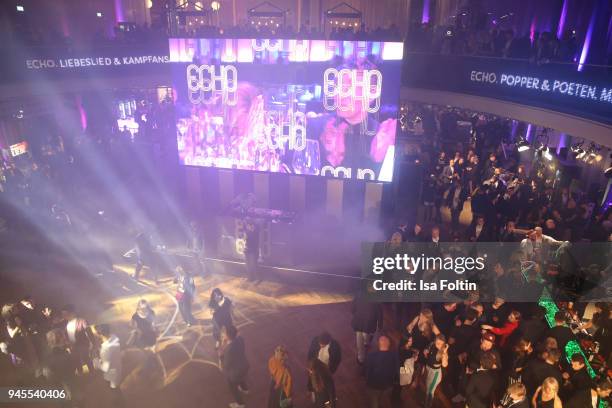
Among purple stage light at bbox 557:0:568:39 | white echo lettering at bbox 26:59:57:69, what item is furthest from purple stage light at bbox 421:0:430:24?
white echo lettering at bbox 26:59:57:69

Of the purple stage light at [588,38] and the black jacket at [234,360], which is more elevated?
the purple stage light at [588,38]

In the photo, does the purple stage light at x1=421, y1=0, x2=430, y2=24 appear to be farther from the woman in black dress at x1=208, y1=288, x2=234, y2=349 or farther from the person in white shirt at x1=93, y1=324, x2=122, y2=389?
the person in white shirt at x1=93, y1=324, x2=122, y2=389

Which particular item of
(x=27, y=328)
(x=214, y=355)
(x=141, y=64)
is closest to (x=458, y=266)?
(x=214, y=355)

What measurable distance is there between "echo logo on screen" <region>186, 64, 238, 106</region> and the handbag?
8.31m

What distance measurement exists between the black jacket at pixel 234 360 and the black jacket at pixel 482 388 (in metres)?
2.92

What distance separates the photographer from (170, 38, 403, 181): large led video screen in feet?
34.1

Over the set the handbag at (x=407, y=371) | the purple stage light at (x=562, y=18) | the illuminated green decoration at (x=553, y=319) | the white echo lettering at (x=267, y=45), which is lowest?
the handbag at (x=407, y=371)

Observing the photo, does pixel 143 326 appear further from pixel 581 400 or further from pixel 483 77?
pixel 483 77

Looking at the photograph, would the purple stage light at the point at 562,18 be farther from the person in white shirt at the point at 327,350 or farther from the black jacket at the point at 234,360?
the black jacket at the point at 234,360

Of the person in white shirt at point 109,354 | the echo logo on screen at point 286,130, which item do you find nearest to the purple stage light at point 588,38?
the echo logo on screen at point 286,130

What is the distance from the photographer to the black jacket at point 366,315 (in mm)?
6387

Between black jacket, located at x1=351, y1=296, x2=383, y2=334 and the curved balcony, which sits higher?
the curved balcony

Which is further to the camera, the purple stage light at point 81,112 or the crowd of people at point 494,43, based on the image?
the purple stage light at point 81,112

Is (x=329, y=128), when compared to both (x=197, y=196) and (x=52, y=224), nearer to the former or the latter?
(x=197, y=196)
